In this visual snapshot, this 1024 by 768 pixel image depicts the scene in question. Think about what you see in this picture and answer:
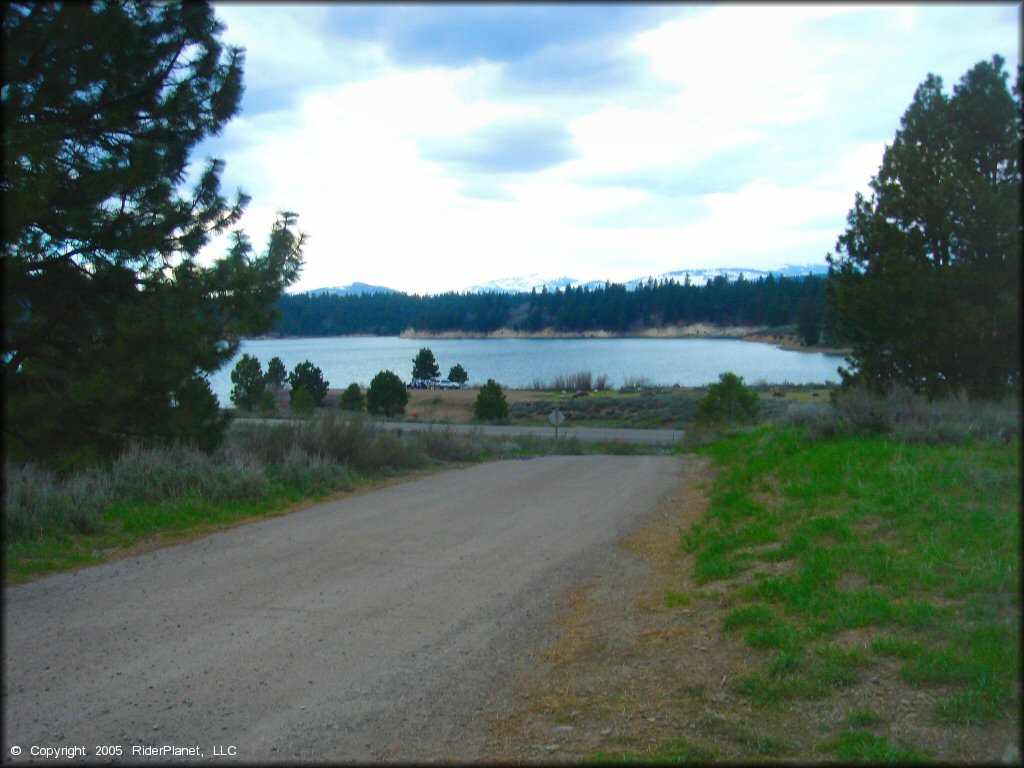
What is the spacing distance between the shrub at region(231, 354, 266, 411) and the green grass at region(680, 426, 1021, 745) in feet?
44.3

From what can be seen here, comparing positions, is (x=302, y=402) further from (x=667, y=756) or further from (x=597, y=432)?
(x=597, y=432)

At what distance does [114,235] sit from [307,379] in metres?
12.6

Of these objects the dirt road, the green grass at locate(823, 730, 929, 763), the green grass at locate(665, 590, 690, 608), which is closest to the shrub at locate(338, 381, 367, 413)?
the dirt road

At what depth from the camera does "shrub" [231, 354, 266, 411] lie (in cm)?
1997

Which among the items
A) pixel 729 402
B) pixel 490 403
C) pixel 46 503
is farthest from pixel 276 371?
pixel 490 403

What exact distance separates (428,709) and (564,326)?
7820 centimetres

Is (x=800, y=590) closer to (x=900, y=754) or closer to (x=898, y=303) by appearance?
(x=900, y=754)

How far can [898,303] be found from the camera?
1653 centimetres

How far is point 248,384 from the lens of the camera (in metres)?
21.8

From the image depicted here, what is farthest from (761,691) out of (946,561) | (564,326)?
(564,326)

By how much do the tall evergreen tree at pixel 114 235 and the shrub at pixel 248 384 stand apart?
682cm

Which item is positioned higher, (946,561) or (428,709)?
(946,561)

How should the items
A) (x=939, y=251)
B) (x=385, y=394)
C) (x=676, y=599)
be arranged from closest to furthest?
(x=676, y=599) < (x=939, y=251) < (x=385, y=394)

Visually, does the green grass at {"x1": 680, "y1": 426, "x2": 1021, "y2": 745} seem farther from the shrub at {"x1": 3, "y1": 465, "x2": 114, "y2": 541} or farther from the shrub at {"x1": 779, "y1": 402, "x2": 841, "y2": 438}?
the shrub at {"x1": 3, "y1": 465, "x2": 114, "y2": 541}
